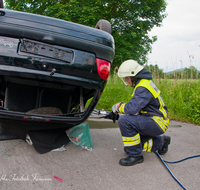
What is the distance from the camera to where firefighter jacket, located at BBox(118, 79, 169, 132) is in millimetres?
2432

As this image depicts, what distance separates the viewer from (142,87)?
2459mm

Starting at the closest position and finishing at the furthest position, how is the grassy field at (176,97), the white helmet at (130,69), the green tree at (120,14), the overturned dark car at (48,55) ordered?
the overturned dark car at (48,55), the white helmet at (130,69), the grassy field at (176,97), the green tree at (120,14)

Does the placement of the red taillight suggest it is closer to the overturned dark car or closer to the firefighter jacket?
the overturned dark car

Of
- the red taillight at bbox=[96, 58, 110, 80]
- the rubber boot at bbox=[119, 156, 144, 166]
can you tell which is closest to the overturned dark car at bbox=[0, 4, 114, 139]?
the red taillight at bbox=[96, 58, 110, 80]

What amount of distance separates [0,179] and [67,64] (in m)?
1.30

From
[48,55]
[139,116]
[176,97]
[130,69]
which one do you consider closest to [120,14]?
[176,97]

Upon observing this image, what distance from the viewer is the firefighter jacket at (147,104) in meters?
2.43

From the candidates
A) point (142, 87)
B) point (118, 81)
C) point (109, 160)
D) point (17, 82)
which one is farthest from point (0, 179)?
point (118, 81)

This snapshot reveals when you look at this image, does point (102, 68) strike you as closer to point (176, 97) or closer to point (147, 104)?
point (147, 104)

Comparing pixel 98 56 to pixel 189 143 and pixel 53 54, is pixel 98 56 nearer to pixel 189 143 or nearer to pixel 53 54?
pixel 53 54

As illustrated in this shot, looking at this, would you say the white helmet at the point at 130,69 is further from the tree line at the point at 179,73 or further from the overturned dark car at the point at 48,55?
the tree line at the point at 179,73

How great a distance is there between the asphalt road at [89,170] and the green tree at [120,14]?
38.2 ft

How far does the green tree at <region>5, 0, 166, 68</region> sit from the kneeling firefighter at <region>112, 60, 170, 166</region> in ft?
37.1

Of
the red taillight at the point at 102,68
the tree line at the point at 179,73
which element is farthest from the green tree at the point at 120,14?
the red taillight at the point at 102,68
